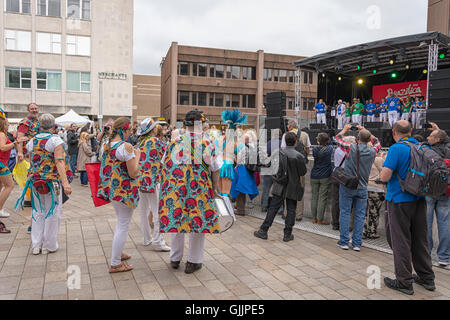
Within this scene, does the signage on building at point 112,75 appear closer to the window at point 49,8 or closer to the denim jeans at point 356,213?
the window at point 49,8

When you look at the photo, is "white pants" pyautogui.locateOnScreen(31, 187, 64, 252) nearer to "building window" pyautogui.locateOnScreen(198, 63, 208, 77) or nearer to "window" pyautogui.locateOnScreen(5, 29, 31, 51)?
"window" pyautogui.locateOnScreen(5, 29, 31, 51)

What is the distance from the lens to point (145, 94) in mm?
63656

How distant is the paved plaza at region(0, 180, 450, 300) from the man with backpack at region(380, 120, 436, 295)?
0.61ft

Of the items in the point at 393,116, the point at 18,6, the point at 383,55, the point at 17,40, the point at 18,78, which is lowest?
the point at 393,116

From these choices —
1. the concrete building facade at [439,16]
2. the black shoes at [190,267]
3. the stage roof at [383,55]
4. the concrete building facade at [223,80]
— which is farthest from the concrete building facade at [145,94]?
the black shoes at [190,267]

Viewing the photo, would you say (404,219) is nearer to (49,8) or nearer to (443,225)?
(443,225)

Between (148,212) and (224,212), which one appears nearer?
(224,212)

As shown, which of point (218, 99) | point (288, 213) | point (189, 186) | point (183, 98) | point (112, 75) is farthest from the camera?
point (218, 99)

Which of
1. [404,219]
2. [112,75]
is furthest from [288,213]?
[112,75]

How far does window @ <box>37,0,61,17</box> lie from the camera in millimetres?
30109

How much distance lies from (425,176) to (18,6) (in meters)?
34.9

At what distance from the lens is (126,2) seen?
32031 millimetres

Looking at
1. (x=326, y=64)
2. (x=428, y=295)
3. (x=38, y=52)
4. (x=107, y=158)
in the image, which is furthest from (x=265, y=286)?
(x=38, y=52)
